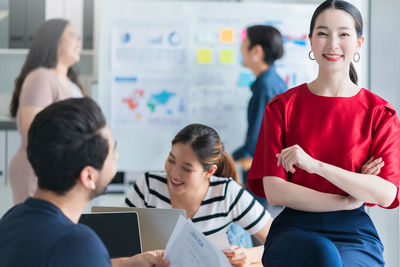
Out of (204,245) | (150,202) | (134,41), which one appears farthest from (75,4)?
(204,245)

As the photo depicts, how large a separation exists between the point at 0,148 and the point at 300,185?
→ 10.0ft

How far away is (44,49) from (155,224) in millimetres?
1689

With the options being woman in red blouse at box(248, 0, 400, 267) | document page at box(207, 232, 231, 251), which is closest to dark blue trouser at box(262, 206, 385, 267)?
woman in red blouse at box(248, 0, 400, 267)

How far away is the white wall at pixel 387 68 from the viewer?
113 inches

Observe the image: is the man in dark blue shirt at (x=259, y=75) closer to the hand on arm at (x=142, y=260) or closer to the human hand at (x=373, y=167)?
the human hand at (x=373, y=167)

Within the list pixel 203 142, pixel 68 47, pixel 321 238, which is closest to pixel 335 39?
pixel 321 238

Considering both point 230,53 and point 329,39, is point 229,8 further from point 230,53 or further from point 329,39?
point 329,39

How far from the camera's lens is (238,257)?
5.11ft

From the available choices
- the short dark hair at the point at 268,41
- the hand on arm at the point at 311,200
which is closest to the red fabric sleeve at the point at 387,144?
the hand on arm at the point at 311,200

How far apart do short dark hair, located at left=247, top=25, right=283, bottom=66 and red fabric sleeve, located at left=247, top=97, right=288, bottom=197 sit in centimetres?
163

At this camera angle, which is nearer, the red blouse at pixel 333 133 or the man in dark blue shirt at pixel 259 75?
the red blouse at pixel 333 133

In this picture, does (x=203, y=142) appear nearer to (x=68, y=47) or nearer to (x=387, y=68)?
(x=68, y=47)

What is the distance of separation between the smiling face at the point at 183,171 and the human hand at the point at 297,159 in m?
0.56

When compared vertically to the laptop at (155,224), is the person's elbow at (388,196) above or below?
above
